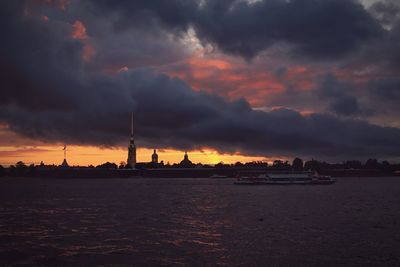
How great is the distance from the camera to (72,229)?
144 feet

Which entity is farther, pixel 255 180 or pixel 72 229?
pixel 255 180

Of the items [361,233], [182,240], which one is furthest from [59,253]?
[361,233]

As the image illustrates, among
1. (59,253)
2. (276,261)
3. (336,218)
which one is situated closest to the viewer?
(276,261)

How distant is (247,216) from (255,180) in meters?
115

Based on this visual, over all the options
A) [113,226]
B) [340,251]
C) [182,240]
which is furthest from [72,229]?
[340,251]

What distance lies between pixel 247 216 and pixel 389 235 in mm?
18921

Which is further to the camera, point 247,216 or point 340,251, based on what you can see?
point 247,216

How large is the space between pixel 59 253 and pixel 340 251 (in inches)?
757

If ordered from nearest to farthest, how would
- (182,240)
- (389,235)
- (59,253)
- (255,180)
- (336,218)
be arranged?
(59,253), (182,240), (389,235), (336,218), (255,180)

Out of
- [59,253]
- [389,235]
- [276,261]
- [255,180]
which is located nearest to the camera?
[276,261]

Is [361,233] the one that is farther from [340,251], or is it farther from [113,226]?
[113,226]

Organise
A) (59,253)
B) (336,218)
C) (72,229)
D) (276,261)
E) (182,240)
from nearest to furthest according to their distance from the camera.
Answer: (276,261) → (59,253) → (182,240) → (72,229) → (336,218)

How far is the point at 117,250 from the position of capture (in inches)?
1304

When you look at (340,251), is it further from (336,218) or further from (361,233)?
(336,218)
